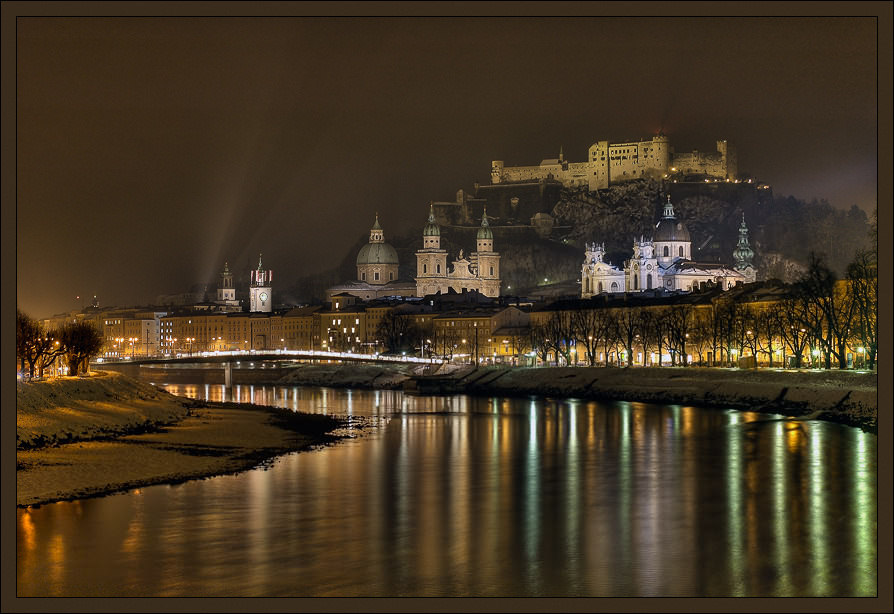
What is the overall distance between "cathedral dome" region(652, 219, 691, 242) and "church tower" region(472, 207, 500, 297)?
2344 cm

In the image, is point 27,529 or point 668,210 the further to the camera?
point 668,210

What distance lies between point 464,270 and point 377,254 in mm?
12262

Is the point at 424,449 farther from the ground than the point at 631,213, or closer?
closer

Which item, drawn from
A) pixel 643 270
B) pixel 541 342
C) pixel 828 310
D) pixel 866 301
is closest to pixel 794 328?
pixel 828 310

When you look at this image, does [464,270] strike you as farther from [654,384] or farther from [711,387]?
[711,387]

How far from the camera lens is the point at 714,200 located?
141000 millimetres

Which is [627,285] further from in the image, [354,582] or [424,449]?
[354,582]

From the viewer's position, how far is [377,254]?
151500mm

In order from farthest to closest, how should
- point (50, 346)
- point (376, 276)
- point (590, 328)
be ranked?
point (376, 276)
point (590, 328)
point (50, 346)

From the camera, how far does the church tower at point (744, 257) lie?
382ft

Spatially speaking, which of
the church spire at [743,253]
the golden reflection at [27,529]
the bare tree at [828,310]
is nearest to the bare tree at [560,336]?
the bare tree at [828,310]

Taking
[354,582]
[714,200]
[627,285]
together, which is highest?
[714,200]

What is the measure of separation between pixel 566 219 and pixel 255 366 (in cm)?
6770

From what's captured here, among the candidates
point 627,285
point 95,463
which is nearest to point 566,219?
point 627,285
